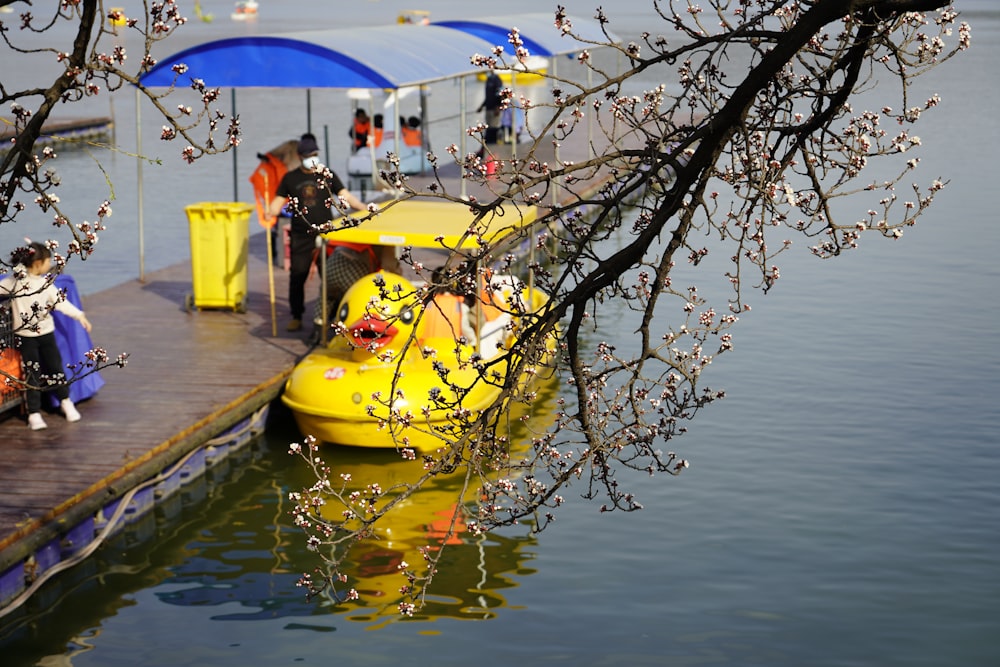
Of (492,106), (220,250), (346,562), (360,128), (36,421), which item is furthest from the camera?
(492,106)

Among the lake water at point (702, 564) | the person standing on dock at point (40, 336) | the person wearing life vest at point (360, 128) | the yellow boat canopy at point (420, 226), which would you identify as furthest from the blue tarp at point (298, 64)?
the lake water at point (702, 564)

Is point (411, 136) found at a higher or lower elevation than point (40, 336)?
higher

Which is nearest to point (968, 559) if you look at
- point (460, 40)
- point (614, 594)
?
point (614, 594)

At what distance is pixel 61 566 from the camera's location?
1112 cm

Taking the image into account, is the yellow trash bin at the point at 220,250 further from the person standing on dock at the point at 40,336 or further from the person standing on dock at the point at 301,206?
the person standing on dock at the point at 40,336

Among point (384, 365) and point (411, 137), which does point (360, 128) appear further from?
point (384, 365)

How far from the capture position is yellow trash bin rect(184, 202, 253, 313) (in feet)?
55.5

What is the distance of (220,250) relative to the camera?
55.7 ft

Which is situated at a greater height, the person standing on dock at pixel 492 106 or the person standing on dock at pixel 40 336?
the person standing on dock at pixel 492 106

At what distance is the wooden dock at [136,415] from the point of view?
11.1 meters

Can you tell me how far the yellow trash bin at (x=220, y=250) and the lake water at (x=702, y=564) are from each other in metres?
2.57

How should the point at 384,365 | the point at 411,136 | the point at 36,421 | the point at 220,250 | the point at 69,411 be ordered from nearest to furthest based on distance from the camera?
the point at 36,421, the point at 69,411, the point at 384,365, the point at 220,250, the point at 411,136

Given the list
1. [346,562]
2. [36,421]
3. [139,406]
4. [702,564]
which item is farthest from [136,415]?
[702,564]

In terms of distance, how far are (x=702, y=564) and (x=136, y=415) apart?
17.3 feet
